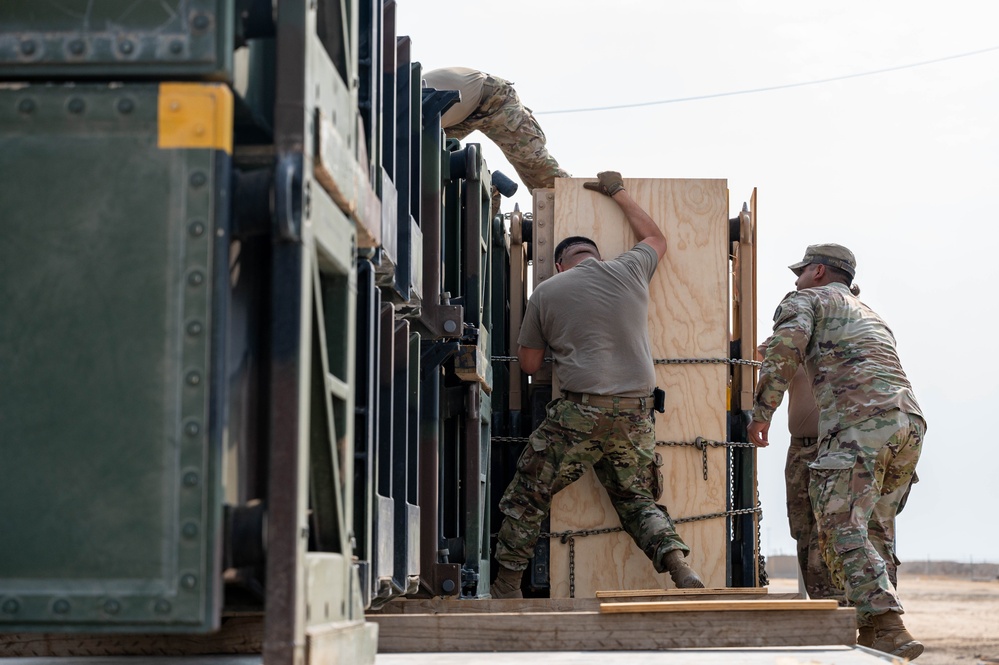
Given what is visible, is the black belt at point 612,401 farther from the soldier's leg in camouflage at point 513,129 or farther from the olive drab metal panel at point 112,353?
the olive drab metal panel at point 112,353

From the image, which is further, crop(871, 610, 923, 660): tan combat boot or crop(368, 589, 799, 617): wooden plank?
crop(871, 610, 923, 660): tan combat boot

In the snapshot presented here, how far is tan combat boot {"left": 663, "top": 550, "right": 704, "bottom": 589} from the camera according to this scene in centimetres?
777

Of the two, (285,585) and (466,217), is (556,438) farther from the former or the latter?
(285,585)

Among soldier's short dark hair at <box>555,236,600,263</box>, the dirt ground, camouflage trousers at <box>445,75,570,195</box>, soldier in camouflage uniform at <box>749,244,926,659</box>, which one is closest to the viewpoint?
soldier in camouflage uniform at <box>749,244,926,659</box>

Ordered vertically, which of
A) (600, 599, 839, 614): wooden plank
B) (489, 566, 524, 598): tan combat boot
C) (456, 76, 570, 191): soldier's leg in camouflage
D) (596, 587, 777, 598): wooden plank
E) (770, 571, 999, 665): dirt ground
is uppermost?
(456, 76, 570, 191): soldier's leg in camouflage

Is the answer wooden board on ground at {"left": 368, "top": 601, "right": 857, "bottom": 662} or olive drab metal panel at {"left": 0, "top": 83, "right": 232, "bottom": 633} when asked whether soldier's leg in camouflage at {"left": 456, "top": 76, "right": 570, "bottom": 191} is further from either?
olive drab metal panel at {"left": 0, "top": 83, "right": 232, "bottom": 633}

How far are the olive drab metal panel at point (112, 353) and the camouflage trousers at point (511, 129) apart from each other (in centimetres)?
742

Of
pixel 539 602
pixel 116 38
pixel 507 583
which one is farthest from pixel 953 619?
pixel 116 38

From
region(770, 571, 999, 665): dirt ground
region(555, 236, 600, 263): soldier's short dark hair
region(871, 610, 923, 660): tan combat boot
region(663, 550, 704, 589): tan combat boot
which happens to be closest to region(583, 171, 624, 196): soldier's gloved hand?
region(555, 236, 600, 263): soldier's short dark hair

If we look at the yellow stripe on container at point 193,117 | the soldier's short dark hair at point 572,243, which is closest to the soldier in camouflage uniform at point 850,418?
the soldier's short dark hair at point 572,243

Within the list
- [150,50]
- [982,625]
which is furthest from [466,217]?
[982,625]

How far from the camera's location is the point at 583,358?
825cm

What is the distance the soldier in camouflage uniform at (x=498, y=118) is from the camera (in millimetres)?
10625

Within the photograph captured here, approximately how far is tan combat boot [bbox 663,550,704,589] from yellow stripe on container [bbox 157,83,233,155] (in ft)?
16.2
